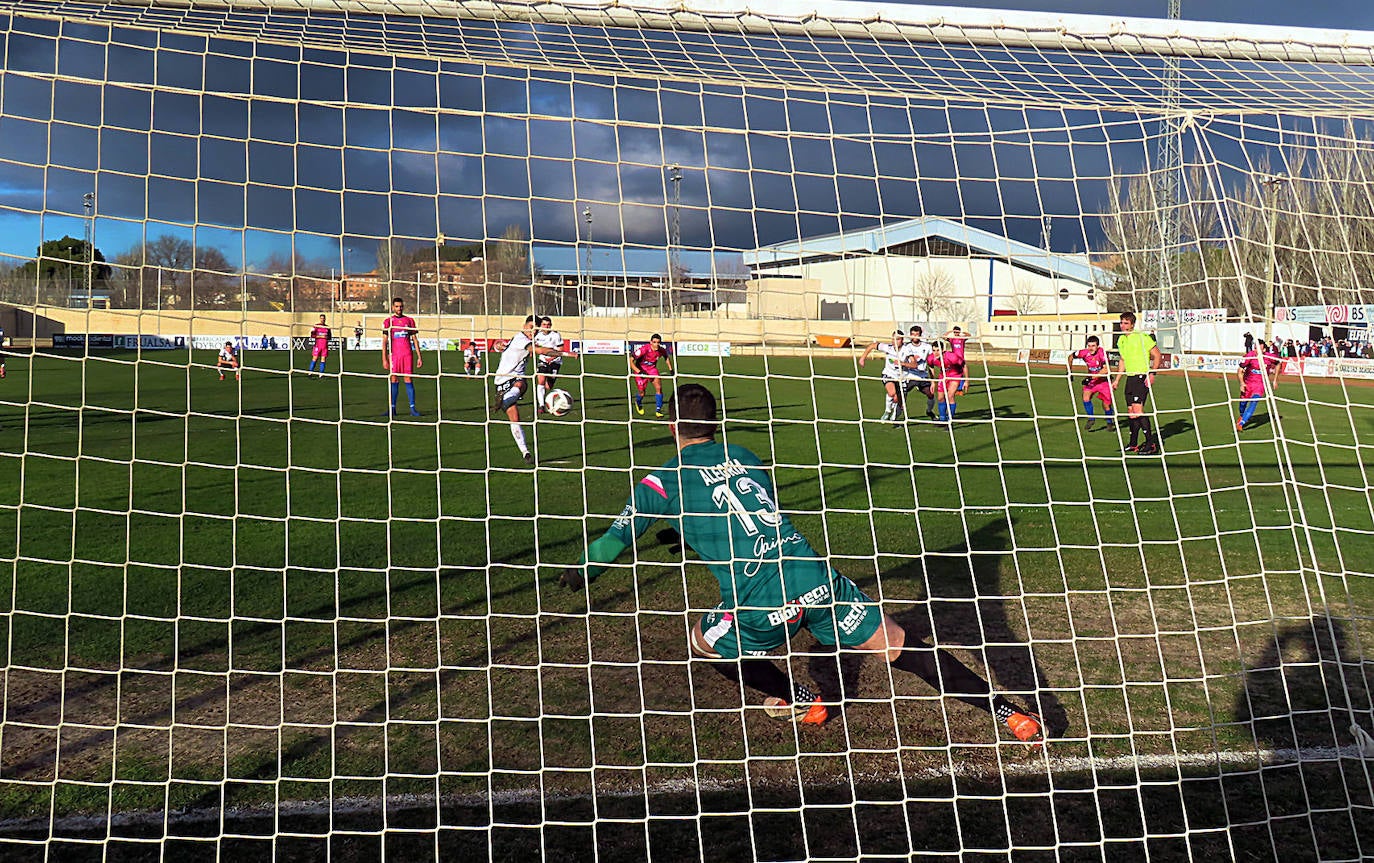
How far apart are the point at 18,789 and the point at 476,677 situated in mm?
1811

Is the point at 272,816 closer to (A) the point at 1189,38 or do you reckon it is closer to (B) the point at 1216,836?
(B) the point at 1216,836

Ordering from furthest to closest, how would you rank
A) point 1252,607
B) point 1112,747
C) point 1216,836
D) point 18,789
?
point 1252,607, point 1112,747, point 18,789, point 1216,836

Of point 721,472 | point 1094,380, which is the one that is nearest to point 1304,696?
point 721,472

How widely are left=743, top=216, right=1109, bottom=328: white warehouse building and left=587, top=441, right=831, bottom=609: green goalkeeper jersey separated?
1.26 m

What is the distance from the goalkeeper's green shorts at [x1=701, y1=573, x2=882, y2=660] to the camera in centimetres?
384

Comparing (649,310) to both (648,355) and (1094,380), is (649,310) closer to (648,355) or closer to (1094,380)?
(648,355)

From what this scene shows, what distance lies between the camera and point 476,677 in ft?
14.8

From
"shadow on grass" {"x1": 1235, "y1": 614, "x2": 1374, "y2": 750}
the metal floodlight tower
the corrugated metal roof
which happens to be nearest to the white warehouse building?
the corrugated metal roof

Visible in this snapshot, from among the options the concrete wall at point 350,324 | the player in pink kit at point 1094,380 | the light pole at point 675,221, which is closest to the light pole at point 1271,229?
the concrete wall at point 350,324

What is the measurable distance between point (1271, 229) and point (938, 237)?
5.28 feet

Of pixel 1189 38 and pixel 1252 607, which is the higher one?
pixel 1189 38

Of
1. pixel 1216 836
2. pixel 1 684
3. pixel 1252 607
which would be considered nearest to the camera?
pixel 1216 836

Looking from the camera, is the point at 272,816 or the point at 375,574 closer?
the point at 272,816

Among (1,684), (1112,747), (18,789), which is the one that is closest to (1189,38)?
(1112,747)
